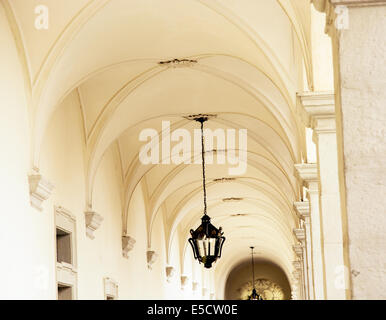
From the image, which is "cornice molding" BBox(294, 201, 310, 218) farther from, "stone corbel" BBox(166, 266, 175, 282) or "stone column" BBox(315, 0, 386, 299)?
"stone corbel" BBox(166, 266, 175, 282)

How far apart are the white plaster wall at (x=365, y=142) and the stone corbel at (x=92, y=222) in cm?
816

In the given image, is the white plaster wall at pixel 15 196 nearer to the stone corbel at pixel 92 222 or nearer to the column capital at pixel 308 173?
the stone corbel at pixel 92 222

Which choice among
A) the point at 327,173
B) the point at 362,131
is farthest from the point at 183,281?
the point at 362,131

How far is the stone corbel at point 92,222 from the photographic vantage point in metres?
11.4

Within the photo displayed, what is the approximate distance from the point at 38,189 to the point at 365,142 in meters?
5.67

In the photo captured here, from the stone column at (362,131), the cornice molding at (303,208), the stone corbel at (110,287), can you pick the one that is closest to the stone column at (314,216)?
the cornice molding at (303,208)

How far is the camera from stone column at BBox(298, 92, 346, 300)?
6586 millimetres

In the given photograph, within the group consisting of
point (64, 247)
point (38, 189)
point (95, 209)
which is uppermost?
point (95, 209)

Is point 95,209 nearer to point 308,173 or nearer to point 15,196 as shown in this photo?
point 15,196

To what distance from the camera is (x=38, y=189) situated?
338 inches

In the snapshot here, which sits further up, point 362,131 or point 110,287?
point 110,287

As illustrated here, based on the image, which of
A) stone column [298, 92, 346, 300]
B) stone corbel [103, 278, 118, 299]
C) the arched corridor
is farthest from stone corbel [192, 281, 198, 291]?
stone column [298, 92, 346, 300]

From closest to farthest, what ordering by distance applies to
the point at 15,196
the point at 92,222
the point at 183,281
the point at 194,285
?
the point at 15,196
the point at 92,222
the point at 183,281
the point at 194,285

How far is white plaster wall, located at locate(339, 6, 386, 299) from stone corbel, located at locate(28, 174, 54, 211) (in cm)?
551
